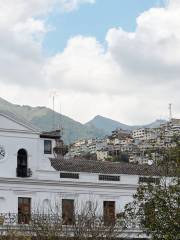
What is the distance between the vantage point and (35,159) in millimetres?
56062

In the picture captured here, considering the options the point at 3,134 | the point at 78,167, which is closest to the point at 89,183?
the point at 78,167

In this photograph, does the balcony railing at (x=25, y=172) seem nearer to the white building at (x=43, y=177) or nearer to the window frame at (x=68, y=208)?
the white building at (x=43, y=177)

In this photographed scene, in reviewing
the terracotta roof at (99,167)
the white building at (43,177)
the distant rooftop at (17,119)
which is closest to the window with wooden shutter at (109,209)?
the white building at (43,177)

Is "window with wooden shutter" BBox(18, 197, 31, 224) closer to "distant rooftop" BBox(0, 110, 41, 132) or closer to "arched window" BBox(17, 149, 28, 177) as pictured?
"arched window" BBox(17, 149, 28, 177)

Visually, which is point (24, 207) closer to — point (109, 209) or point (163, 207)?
point (109, 209)

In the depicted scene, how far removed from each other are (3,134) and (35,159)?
282cm

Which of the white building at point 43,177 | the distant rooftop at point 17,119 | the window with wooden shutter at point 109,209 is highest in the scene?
the distant rooftop at point 17,119

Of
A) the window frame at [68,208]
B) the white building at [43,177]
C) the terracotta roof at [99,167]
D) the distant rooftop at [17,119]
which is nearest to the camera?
the distant rooftop at [17,119]

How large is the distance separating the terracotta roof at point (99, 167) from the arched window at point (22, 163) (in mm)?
2447

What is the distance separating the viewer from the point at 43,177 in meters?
56.2

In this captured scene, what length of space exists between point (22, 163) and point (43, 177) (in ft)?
5.61

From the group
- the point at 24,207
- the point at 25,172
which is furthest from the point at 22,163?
the point at 24,207

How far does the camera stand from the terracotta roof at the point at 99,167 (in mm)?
58250

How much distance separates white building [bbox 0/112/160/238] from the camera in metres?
55.1
